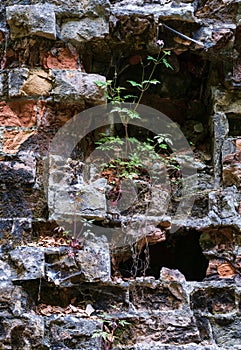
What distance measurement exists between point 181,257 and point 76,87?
1.34 meters

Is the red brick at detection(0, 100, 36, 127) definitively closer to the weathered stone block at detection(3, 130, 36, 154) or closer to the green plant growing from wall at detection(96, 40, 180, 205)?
the weathered stone block at detection(3, 130, 36, 154)

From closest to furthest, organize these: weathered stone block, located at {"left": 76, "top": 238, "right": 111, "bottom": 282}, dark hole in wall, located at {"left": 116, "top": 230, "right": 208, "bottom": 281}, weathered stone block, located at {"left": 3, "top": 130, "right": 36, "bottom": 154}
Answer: weathered stone block, located at {"left": 76, "top": 238, "right": 111, "bottom": 282} → weathered stone block, located at {"left": 3, "top": 130, "right": 36, "bottom": 154} → dark hole in wall, located at {"left": 116, "top": 230, "right": 208, "bottom": 281}

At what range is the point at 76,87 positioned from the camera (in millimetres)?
3100

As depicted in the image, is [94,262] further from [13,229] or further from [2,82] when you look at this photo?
[2,82]

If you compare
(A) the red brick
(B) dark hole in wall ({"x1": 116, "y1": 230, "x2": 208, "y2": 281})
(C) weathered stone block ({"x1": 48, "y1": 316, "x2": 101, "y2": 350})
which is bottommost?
(C) weathered stone block ({"x1": 48, "y1": 316, "x2": 101, "y2": 350})

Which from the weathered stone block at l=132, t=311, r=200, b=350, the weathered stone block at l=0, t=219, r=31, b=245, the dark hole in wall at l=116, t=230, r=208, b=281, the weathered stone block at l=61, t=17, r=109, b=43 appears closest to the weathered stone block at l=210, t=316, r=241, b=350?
the weathered stone block at l=132, t=311, r=200, b=350

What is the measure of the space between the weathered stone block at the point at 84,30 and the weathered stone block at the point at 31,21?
0.10m

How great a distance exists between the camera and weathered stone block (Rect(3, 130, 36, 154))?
9.92 ft

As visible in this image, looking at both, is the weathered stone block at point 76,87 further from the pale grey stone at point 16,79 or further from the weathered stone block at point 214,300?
the weathered stone block at point 214,300

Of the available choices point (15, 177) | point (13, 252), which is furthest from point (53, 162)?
point (13, 252)

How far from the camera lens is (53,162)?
300 centimetres

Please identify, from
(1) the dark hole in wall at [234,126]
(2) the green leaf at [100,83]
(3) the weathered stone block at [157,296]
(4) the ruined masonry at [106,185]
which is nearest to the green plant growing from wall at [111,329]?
(4) the ruined masonry at [106,185]

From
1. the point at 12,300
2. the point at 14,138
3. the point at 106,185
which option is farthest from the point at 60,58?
the point at 12,300

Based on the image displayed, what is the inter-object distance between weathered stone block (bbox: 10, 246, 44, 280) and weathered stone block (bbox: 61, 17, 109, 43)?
1353mm
